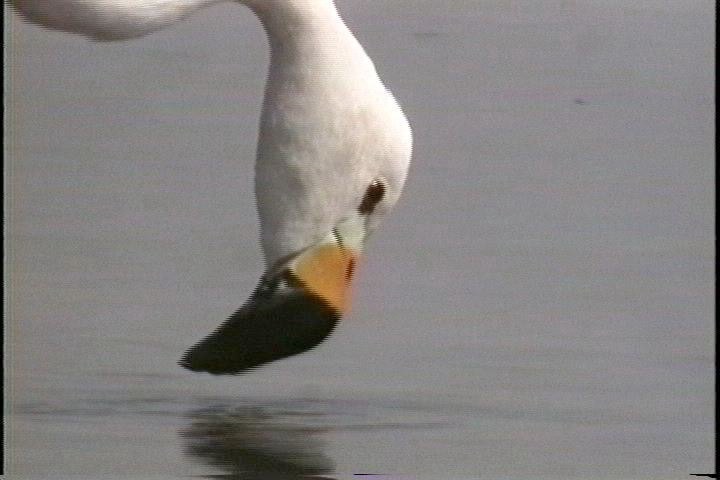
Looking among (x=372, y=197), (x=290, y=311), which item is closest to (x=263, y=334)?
(x=290, y=311)

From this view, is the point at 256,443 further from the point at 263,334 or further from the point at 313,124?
the point at 313,124

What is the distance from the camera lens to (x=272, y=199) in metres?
2.45

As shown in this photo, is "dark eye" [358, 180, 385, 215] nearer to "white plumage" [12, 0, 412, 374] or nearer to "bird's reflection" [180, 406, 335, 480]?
"white plumage" [12, 0, 412, 374]

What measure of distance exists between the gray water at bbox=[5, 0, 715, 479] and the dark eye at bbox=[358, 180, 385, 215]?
0.21 feet

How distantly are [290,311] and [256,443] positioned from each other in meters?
0.14

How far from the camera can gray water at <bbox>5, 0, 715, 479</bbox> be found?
2477mm

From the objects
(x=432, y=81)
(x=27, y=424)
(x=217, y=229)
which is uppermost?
(x=432, y=81)

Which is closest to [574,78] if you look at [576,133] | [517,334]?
[576,133]

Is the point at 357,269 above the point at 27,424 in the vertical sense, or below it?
above

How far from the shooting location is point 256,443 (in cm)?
245

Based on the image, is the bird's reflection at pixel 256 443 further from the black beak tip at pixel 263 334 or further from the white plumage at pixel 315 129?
the white plumage at pixel 315 129

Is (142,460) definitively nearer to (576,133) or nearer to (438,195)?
(438,195)

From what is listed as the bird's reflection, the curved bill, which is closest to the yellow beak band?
the curved bill

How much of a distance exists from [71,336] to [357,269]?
319mm
